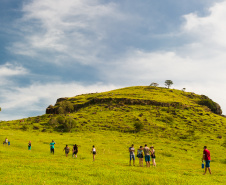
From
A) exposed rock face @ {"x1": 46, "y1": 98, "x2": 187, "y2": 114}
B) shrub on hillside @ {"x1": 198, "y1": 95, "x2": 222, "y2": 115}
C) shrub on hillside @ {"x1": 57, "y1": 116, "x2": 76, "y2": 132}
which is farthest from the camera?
shrub on hillside @ {"x1": 198, "y1": 95, "x2": 222, "y2": 115}

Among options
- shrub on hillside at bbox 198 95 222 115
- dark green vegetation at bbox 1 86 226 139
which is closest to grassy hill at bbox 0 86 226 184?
dark green vegetation at bbox 1 86 226 139

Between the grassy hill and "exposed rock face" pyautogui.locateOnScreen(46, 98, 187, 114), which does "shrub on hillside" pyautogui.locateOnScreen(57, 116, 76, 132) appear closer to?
the grassy hill

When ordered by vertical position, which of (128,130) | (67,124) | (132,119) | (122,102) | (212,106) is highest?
(122,102)

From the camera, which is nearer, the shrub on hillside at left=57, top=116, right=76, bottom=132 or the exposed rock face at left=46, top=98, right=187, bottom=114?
the shrub on hillside at left=57, top=116, right=76, bottom=132

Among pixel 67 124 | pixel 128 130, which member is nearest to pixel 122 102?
pixel 128 130

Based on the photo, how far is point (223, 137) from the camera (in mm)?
97750

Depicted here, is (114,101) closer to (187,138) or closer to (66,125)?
(66,125)

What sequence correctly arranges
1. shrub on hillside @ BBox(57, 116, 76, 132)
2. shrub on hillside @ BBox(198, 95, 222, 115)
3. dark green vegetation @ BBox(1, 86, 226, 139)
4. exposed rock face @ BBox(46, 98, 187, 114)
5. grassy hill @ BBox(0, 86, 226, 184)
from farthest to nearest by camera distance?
shrub on hillside @ BBox(198, 95, 222, 115), exposed rock face @ BBox(46, 98, 187, 114), dark green vegetation @ BBox(1, 86, 226, 139), shrub on hillside @ BBox(57, 116, 76, 132), grassy hill @ BBox(0, 86, 226, 184)

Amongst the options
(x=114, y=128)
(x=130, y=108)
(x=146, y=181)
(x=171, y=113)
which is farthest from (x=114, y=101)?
(x=146, y=181)

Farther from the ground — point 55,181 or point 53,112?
point 53,112

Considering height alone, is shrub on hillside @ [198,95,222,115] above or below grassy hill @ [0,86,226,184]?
above

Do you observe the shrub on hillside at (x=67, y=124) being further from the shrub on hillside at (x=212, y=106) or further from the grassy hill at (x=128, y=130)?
the shrub on hillside at (x=212, y=106)

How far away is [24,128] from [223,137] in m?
96.6

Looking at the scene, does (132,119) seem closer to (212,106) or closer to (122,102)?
(122,102)
